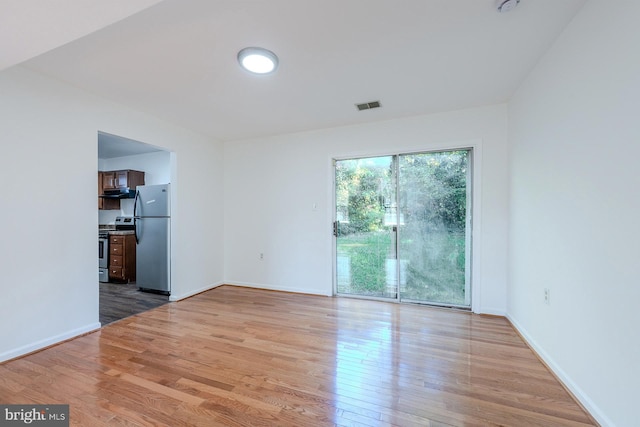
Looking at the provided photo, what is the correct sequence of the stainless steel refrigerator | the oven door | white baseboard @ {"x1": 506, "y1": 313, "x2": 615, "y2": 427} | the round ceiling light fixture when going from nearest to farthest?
white baseboard @ {"x1": 506, "y1": 313, "x2": 615, "y2": 427}
the round ceiling light fixture
the stainless steel refrigerator
the oven door

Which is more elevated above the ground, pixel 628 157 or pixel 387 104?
pixel 387 104

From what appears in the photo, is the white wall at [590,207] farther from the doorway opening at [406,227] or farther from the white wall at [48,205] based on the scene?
the white wall at [48,205]

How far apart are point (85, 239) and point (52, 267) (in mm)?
344

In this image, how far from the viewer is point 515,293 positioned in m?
2.70

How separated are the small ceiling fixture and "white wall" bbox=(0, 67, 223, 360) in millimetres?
3586

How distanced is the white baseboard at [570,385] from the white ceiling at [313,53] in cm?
238

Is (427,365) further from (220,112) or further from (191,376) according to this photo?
(220,112)

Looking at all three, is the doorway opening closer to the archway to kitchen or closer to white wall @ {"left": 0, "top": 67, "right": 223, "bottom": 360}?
the archway to kitchen

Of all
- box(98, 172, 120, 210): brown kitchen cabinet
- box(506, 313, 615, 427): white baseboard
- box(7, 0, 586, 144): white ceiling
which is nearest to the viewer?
box(506, 313, 615, 427): white baseboard

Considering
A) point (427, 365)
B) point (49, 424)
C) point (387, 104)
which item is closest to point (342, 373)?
point (427, 365)

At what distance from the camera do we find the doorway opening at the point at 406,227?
3.25 metres

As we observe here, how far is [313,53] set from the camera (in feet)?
6.57

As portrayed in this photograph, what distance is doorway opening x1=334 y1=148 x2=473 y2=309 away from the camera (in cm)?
325

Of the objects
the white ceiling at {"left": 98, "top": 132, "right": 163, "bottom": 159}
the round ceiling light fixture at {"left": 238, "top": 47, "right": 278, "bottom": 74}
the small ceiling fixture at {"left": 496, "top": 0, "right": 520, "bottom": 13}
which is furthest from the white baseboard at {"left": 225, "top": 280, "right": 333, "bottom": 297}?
the small ceiling fixture at {"left": 496, "top": 0, "right": 520, "bottom": 13}
